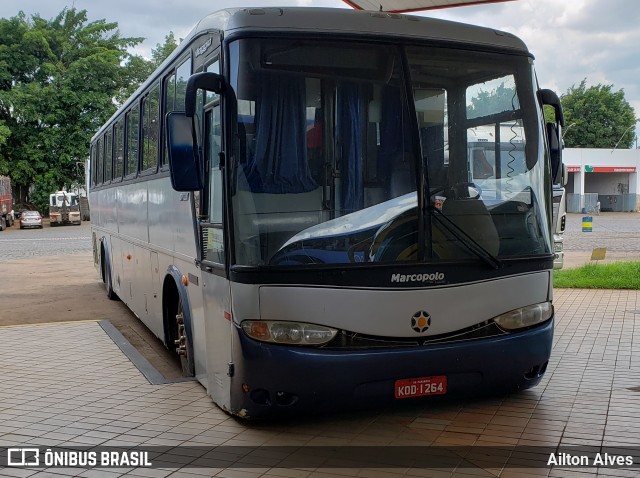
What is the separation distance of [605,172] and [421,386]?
229 feet

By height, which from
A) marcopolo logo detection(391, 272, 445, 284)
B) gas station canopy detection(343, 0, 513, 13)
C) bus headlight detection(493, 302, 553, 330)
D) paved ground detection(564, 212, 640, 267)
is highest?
gas station canopy detection(343, 0, 513, 13)

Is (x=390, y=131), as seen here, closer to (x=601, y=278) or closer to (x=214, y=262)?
(x=214, y=262)

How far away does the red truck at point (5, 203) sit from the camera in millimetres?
48781

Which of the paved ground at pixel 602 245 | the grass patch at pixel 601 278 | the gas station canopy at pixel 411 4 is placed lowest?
the paved ground at pixel 602 245

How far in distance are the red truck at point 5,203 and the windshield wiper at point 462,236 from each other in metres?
47.3

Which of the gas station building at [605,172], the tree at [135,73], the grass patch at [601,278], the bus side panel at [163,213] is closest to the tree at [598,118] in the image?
the gas station building at [605,172]

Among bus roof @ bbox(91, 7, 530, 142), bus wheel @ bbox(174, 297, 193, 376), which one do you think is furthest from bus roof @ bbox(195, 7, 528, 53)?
bus wheel @ bbox(174, 297, 193, 376)

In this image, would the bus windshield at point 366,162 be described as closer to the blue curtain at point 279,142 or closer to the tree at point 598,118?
the blue curtain at point 279,142

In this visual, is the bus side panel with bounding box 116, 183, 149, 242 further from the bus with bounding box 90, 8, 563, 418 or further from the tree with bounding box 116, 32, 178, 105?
the tree with bounding box 116, 32, 178, 105

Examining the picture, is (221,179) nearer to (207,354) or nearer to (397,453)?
(207,354)

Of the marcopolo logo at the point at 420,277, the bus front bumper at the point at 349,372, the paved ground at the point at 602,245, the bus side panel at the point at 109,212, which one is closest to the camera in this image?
the bus front bumper at the point at 349,372

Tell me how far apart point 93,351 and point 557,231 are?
9.76 metres

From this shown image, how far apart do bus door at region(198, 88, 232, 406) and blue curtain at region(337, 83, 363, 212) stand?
2.93ft

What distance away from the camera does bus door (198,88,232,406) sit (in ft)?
19.1
